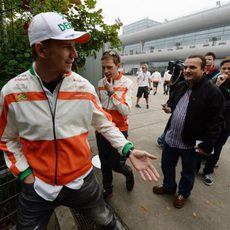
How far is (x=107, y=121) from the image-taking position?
53.2 inches

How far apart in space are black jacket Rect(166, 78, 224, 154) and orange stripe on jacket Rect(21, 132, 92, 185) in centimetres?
131

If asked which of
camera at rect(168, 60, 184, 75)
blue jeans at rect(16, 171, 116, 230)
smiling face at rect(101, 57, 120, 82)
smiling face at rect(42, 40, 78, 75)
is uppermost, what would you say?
smiling face at rect(42, 40, 78, 75)

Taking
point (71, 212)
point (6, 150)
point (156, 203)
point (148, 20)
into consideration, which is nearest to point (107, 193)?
point (71, 212)

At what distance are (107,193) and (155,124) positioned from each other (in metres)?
3.39

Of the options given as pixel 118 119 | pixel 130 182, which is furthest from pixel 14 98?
pixel 130 182

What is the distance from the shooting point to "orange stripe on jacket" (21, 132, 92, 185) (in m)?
1.09

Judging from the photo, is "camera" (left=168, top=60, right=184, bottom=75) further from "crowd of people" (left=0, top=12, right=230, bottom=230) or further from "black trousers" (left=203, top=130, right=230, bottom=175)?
"crowd of people" (left=0, top=12, right=230, bottom=230)

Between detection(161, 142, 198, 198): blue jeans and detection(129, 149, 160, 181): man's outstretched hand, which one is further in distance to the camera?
detection(161, 142, 198, 198): blue jeans

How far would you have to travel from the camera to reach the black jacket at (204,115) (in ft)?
5.81

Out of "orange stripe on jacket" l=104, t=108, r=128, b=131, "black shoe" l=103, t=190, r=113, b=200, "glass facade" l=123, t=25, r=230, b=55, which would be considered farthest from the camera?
"glass facade" l=123, t=25, r=230, b=55

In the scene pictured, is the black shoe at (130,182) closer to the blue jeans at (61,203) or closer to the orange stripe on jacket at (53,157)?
the blue jeans at (61,203)

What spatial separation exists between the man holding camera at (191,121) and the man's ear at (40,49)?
1.52 meters

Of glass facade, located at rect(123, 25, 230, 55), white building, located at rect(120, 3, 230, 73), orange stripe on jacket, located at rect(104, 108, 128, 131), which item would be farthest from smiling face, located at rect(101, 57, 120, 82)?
glass facade, located at rect(123, 25, 230, 55)

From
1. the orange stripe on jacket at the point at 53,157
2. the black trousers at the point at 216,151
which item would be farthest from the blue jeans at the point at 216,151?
the orange stripe on jacket at the point at 53,157
